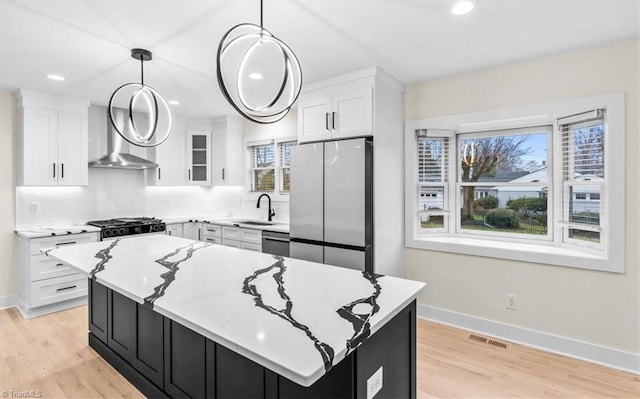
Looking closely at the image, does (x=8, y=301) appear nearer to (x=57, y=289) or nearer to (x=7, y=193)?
(x=57, y=289)

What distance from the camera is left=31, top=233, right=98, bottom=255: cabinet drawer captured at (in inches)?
143

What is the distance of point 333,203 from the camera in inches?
132

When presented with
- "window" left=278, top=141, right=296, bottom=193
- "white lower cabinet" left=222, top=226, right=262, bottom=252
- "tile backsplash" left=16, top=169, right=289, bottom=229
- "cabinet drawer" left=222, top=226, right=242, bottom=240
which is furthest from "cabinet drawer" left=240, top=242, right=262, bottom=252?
"window" left=278, top=141, right=296, bottom=193

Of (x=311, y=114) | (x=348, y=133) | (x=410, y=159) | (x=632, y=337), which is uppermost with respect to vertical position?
(x=311, y=114)

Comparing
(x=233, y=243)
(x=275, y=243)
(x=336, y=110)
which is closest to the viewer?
(x=336, y=110)

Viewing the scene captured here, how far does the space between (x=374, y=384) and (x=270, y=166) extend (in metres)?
4.11

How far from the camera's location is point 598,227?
2.81m

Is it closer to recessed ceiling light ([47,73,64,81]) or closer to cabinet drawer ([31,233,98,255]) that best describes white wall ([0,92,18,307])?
cabinet drawer ([31,233,98,255])

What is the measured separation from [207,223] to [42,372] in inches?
107

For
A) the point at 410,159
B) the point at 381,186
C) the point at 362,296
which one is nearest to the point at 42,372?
the point at 362,296

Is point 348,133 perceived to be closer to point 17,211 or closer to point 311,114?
point 311,114

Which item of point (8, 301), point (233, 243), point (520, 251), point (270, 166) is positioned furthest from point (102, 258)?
point (520, 251)

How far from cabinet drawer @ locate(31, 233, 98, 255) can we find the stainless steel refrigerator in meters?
2.45

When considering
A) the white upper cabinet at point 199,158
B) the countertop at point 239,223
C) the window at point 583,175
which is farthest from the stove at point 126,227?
the window at point 583,175
